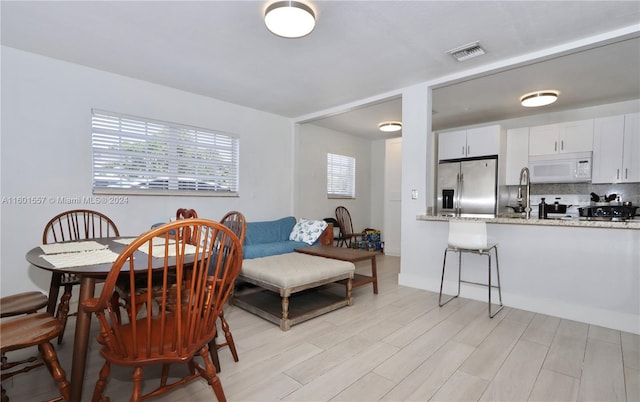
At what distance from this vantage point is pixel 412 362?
2.00 meters

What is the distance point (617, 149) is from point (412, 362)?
435 cm

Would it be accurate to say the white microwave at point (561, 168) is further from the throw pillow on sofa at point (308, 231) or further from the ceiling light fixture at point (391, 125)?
the throw pillow on sofa at point (308, 231)

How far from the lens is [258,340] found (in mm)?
2316

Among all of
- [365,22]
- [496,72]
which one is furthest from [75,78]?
[496,72]

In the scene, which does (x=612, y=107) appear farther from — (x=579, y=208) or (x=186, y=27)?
(x=186, y=27)

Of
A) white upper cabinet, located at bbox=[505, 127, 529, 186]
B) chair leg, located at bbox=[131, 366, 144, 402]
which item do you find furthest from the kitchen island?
chair leg, located at bbox=[131, 366, 144, 402]

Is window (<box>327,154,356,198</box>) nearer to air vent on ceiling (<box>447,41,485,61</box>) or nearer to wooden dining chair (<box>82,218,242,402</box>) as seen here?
air vent on ceiling (<box>447,41,485,61</box>)

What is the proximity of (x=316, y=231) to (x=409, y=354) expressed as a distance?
241 centimetres

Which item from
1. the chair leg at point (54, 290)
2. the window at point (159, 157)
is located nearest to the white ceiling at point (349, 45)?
the window at point (159, 157)

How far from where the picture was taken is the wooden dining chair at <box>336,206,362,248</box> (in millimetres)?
5887

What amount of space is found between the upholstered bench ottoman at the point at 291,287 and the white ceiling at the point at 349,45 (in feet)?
6.72

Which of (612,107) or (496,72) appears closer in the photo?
(496,72)

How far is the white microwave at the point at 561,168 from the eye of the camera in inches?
169

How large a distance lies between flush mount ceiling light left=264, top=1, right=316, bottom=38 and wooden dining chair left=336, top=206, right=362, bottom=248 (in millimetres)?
4162
